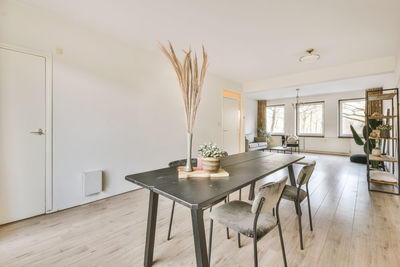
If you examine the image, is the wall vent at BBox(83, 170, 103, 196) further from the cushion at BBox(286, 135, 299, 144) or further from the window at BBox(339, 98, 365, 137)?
the window at BBox(339, 98, 365, 137)


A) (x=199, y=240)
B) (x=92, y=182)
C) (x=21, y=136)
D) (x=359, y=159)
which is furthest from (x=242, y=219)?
(x=359, y=159)

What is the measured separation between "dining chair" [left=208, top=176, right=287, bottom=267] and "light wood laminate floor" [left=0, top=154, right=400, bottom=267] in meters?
0.42

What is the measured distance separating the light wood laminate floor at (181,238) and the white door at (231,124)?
291cm

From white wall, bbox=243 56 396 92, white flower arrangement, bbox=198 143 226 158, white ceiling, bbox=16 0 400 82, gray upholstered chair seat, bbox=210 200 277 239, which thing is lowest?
gray upholstered chair seat, bbox=210 200 277 239

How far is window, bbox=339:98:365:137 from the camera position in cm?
655

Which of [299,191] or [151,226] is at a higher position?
[299,191]

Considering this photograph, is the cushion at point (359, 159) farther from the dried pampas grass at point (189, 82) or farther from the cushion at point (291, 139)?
the dried pampas grass at point (189, 82)

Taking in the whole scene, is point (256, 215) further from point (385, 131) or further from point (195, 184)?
point (385, 131)

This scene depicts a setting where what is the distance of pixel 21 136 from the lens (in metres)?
2.06

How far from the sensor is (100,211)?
2336 millimetres

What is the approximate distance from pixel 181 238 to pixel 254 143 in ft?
19.0

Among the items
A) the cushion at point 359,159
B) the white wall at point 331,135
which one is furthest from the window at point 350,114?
the cushion at point 359,159

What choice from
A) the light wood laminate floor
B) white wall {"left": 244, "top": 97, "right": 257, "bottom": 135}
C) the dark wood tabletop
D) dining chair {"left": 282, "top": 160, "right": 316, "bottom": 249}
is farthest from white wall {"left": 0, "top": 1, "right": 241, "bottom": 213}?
white wall {"left": 244, "top": 97, "right": 257, "bottom": 135}

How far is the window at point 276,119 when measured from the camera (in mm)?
8305
